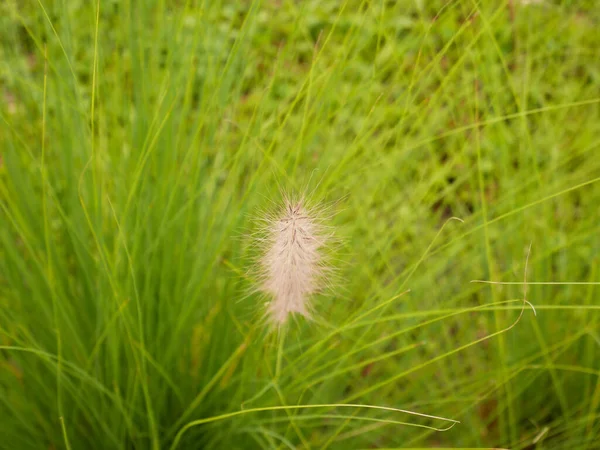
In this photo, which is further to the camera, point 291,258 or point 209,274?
point 209,274

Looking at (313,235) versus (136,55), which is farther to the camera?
(136,55)

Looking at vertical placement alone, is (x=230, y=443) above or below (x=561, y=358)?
below

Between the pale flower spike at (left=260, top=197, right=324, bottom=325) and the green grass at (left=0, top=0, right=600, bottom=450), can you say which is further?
the green grass at (left=0, top=0, right=600, bottom=450)

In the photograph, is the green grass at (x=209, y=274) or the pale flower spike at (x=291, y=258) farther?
the green grass at (x=209, y=274)

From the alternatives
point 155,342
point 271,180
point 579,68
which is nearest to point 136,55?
point 271,180

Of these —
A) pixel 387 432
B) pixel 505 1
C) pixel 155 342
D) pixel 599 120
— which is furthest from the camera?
pixel 599 120

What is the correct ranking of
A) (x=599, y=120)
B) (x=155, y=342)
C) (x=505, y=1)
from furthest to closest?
(x=599, y=120), (x=155, y=342), (x=505, y=1)

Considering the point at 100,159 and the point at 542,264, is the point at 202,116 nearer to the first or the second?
the point at 100,159

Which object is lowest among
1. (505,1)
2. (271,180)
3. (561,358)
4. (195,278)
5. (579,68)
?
(561,358)
